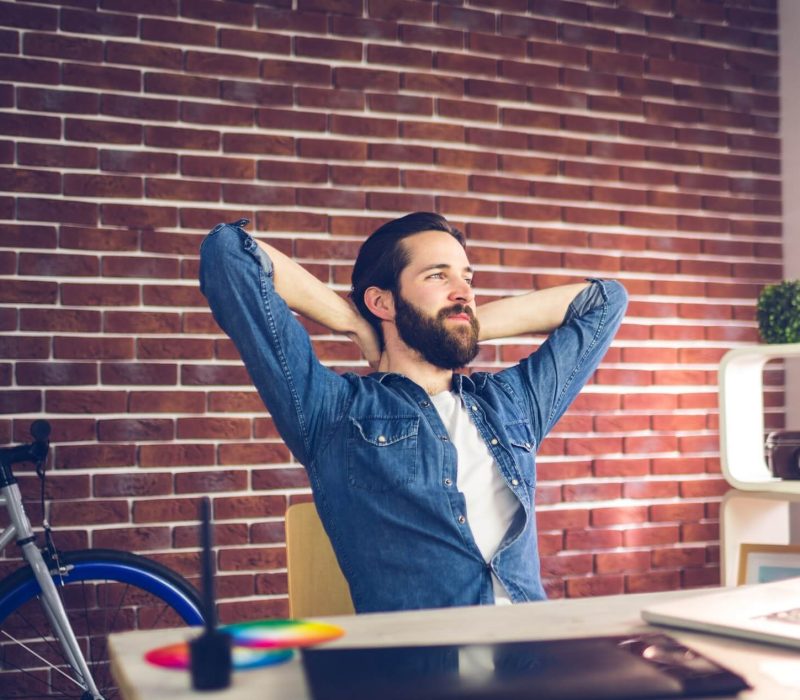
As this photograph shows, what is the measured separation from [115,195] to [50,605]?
3.73 ft

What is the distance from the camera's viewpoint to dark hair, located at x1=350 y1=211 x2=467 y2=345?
68.9 inches

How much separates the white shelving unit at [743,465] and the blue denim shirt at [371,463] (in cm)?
91

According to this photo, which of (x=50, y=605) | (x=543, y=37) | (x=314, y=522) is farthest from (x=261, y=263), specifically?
(x=543, y=37)

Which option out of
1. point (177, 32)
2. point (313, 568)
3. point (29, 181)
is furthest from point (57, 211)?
point (313, 568)

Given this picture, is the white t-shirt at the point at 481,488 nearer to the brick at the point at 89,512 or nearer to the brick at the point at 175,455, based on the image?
the brick at the point at 175,455

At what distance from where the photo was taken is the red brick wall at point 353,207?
7.46 feet

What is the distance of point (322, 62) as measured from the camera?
2.51 m

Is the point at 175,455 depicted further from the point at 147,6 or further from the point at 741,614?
the point at 741,614

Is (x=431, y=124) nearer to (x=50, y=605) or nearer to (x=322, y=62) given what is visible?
(x=322, y=62)

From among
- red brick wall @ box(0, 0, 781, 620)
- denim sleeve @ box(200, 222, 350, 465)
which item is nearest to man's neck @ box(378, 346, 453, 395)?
denim sleeve @ box(200, 222, 350, 465)

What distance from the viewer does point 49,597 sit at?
79.8 inches

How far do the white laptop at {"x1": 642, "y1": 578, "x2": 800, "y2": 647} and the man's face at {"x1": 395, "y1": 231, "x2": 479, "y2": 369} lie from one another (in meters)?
0.81

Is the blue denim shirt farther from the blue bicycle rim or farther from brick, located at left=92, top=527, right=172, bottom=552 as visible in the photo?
brick, located at left=92, top=527, right=172, bottom=552

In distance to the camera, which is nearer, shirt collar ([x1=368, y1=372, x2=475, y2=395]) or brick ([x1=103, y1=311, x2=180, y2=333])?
shirt collar ([x1=368, y1=372, x2=475, y2=395])
